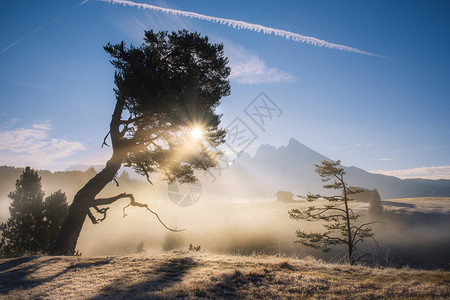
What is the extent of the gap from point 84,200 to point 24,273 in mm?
5188

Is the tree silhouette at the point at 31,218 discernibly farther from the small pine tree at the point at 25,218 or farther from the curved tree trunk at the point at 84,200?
the curved tree trunk at the point at 84,200

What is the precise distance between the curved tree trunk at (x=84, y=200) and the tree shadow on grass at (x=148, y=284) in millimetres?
7022

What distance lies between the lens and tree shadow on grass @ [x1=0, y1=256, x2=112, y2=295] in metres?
5.35

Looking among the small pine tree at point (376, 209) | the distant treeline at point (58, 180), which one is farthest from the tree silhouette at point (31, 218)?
the distant treeline at point (58, 180)

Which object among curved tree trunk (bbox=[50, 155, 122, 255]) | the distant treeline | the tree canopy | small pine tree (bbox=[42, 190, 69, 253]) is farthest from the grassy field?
the distant treeline

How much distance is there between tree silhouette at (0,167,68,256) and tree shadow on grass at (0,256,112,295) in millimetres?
17321

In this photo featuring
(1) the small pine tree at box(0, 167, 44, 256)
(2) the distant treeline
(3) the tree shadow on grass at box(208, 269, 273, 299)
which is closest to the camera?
(3) the tree shadow on grass at box(208, 269, 273, 299)

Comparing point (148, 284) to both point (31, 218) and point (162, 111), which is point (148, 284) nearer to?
point (162, 111)

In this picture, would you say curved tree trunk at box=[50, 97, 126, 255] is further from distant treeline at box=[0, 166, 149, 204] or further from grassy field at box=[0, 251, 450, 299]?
distant treeline at box=[0, 166, 149, 204]

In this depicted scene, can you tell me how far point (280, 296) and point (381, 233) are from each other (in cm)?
4830

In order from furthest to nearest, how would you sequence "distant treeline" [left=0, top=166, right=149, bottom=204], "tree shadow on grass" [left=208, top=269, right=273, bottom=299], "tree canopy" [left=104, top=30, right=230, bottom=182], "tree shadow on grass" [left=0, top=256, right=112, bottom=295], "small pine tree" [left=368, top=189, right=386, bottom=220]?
"distant treeline" [left=0, top=166, right=149, bottom=204] < "small pine tree" [left=368, top=189, right=386, bottom=220] < "tree canopy" [left=104, top=30, right=230, bottom=182] < "tree shadow on grass" [left=0, top=256, right=112, bottom=295] < "tree shadow on grass" [left=208, top=269, right=273, bottom=299]

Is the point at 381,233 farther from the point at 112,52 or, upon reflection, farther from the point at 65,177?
the point at 65,177

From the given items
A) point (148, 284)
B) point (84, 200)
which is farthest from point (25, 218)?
point (148, 284)

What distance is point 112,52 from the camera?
33.5 feet
